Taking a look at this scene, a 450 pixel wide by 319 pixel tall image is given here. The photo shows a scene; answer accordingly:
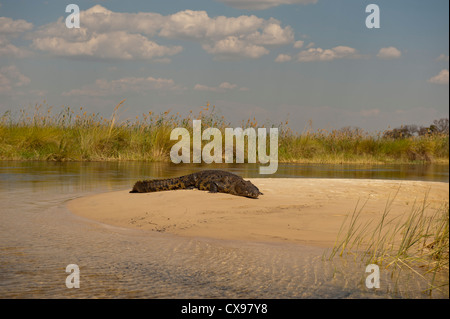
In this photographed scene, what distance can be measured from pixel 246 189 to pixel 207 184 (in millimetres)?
988

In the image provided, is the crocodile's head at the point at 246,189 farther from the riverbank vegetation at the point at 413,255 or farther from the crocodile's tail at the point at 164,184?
the riverbank vegetation at the point at 413,255

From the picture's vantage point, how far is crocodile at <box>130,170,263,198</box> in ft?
25.3

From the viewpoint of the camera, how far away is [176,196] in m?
7.29

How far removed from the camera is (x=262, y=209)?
632 cm

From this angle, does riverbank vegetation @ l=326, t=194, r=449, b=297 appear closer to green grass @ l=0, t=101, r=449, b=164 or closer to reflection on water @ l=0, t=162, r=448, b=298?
reflection on water @ l=0, t=162, r=448, b=298

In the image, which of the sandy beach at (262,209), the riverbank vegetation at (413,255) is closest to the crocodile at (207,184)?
the sandy beach at (262,209)

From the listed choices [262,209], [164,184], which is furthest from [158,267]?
[164,184]

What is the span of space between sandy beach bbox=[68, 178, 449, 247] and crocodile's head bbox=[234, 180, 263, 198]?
0.16m

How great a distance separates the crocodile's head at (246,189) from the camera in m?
7.30

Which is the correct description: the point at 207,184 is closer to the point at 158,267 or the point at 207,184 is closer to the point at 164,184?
the point at 164,184

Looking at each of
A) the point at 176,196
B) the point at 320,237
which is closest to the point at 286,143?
the point at 176,196

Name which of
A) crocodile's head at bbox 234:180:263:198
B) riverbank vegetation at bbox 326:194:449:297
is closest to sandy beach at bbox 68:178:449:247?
crocodile's head at bbox 234:180:263:198

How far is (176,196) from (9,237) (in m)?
2.96
